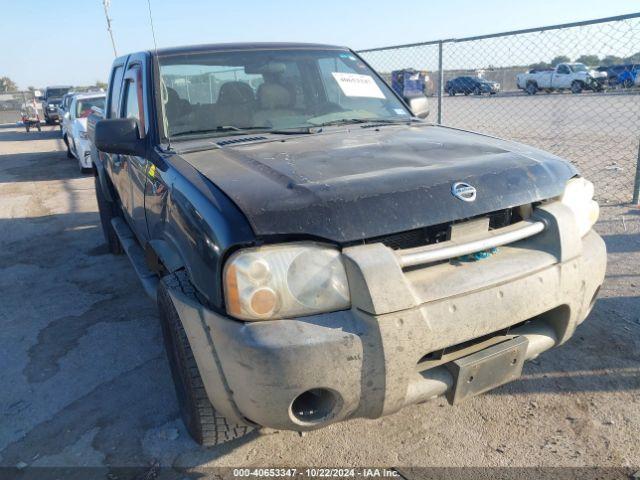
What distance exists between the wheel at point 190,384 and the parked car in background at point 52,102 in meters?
25.1

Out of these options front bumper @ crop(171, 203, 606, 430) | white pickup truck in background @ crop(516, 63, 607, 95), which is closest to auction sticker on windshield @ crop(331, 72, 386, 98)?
front bumper @ crop(171, 203, 606, 430)

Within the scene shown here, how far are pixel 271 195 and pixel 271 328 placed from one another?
0.51 m

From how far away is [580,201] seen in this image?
2436 millimetres

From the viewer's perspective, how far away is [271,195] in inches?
77.5

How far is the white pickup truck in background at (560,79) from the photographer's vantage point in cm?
2267

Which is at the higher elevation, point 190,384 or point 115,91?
point 115,91

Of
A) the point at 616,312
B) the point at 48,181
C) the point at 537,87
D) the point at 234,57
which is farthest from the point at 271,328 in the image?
the point at 537,87

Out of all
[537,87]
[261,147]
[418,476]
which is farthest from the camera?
[537,87]

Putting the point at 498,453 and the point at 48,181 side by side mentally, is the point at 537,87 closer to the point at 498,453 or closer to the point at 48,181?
Answer: the point at 48,181

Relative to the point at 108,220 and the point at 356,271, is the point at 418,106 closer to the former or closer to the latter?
the point at 356,271

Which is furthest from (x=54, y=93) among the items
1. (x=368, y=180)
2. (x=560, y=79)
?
(x=368, y=180)

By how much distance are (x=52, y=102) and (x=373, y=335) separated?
29.2m

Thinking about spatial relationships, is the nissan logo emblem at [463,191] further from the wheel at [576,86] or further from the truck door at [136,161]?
the wheel at [576,86]

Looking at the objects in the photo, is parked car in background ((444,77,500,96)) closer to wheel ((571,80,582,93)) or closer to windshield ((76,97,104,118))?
wheel ((571,80,582,93))
